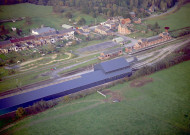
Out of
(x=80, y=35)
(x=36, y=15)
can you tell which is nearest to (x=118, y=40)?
(x=80, y=35)

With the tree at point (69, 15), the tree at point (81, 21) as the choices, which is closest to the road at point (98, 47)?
the tree at point (81, 21)

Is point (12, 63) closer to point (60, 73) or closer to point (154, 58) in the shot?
point (60, 73)

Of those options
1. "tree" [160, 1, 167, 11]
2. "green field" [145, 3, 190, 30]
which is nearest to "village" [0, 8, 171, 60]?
"green field" [145, 3, 190, 30]

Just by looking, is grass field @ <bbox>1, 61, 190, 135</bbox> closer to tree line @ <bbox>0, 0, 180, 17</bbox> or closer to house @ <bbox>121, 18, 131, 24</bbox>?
house @ <bbox>121, 18, 131, 24</bbox>

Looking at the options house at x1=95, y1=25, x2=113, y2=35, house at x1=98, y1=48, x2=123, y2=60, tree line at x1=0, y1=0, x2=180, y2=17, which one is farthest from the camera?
tree line at x1=0, y1=0, x2=180, y2=17

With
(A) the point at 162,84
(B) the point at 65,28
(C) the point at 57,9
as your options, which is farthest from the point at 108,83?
(C) the point at 57,9

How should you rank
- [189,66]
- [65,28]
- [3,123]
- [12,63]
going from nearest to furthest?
1. [3,123]
2. [189,66]
3. [12,63]
4. [65,28]

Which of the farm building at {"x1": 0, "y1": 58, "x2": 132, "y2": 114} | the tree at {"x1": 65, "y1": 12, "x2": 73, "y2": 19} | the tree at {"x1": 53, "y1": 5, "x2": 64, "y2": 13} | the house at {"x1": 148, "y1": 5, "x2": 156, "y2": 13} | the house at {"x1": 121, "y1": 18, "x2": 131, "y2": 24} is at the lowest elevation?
the farm building at {"x1": 0, "y1": 58, "x2": 132, "y2": 114}

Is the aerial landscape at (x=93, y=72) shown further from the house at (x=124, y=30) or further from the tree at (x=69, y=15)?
the tree at (x=69, y=15)
